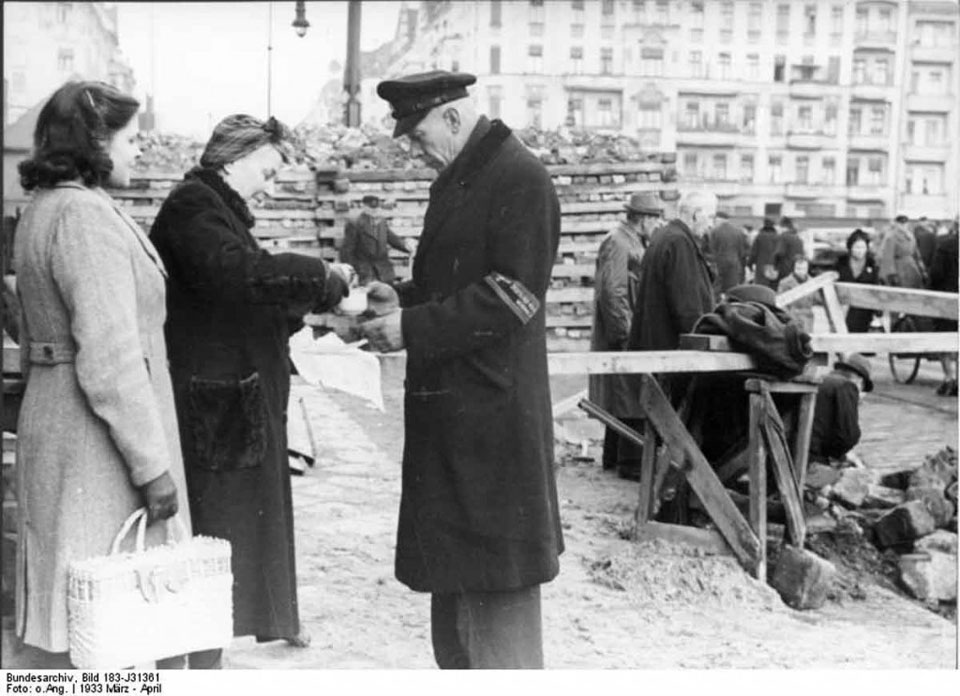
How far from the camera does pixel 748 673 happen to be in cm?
372

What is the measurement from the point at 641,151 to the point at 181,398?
654cm

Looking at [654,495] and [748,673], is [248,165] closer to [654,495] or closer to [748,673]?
[748,673]

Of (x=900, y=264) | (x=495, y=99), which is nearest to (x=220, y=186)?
(x=495, y=99)

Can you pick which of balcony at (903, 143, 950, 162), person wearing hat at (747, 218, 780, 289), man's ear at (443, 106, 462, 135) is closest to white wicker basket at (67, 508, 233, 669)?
man's ear at (443, 106, 462, 135)

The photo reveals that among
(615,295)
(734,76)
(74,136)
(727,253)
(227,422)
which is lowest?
(227,422)

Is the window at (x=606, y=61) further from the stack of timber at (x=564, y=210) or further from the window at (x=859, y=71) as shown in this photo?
the stack of timber at (x=564, y=210)

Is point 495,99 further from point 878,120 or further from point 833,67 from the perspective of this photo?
point 878,120

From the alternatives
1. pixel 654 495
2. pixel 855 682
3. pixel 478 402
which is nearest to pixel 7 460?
pixel 478 402

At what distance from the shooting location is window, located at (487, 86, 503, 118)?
15.2ft

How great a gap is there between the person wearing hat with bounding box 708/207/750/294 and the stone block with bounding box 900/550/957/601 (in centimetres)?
553

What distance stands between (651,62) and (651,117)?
378 mm

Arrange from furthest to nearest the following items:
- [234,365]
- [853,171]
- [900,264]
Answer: [900,264], [853,171], [234,365]

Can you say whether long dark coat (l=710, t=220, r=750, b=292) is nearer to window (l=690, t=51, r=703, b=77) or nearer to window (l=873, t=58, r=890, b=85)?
window (l=873, t=58, r=890, b=85)

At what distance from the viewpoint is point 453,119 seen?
10.4ft
